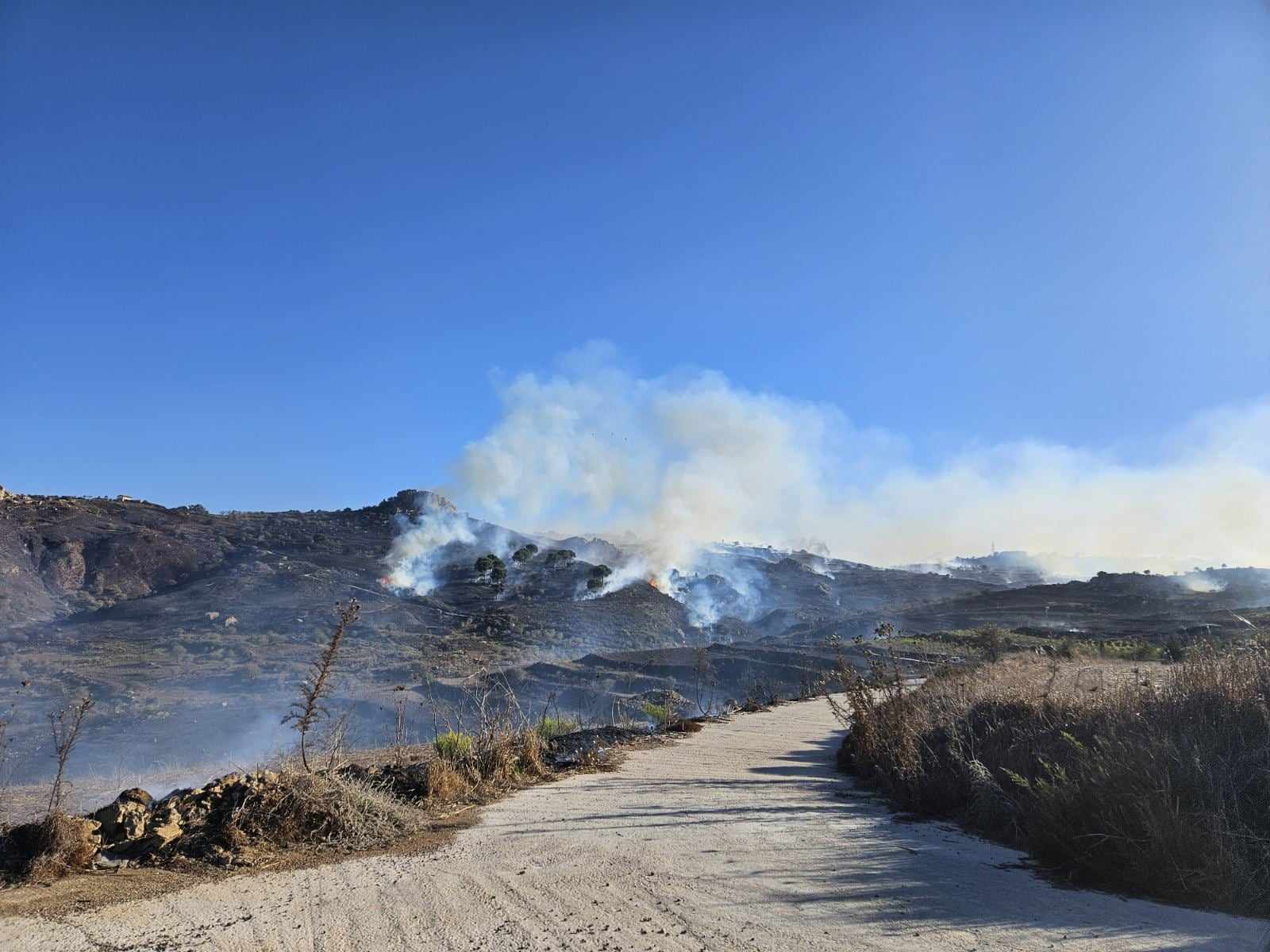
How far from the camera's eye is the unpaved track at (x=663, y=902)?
14.7 feet

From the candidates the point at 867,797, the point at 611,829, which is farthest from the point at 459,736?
the point at 867,797

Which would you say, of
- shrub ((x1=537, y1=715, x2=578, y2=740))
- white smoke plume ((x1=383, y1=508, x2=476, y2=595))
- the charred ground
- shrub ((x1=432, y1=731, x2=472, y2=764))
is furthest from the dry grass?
white smoke plume ((x1=383, y1=508, x2=476, y2=595))

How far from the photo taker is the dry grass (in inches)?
209

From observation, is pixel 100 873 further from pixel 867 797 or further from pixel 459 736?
pixel 867 797

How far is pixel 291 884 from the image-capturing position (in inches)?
216

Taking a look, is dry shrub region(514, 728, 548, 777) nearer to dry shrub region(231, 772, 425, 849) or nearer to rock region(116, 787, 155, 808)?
dry shrub region(231, 772, 425, 849)

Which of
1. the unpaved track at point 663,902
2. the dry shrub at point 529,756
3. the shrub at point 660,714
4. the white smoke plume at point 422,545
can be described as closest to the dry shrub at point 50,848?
the unpaved track at point 663,902

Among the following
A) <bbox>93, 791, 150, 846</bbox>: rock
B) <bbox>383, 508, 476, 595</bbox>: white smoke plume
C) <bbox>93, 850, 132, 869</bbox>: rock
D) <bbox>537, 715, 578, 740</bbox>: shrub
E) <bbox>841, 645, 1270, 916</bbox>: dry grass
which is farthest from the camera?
<bbox>383, 508, 476, 595</bbox>: white smoke plume

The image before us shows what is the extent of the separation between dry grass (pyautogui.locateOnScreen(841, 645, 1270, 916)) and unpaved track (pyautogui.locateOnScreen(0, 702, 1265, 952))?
40 centimetres

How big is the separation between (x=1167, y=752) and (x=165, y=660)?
4550 cm

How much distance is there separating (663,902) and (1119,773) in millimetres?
3799

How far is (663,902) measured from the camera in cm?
518

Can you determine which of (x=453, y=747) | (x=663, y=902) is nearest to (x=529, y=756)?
(x=453, y=747)

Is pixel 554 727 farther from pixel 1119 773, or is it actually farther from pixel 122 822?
pixel 1119 773
